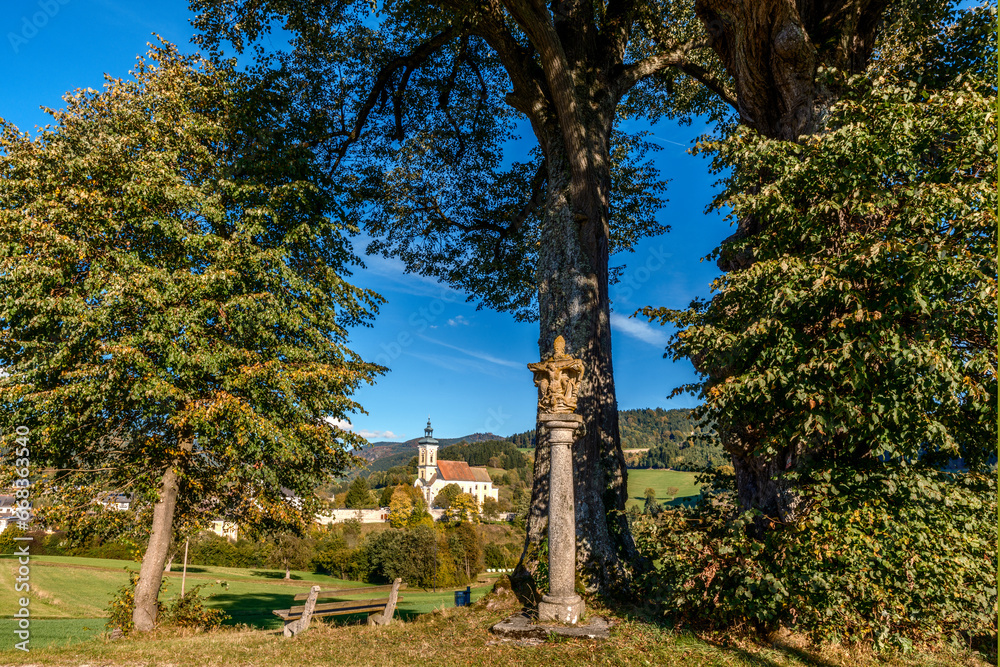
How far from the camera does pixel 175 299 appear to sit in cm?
872

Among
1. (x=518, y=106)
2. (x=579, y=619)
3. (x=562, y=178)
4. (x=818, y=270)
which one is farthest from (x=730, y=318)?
(x=518, y=106)

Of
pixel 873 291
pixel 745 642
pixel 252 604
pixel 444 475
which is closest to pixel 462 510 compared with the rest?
pixel 252 604

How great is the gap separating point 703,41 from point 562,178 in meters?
4.73

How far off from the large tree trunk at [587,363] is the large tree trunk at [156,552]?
6508mm

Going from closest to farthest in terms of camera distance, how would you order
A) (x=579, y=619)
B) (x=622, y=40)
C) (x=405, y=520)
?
(x=579, y=619) < (x=622, y=40) < (x=405, y=520)

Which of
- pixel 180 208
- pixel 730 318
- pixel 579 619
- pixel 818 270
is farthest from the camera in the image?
pixel 180 208

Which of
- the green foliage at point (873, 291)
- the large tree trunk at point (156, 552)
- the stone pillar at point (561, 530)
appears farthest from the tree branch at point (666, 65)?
the large tree trunk at point (156, 552)

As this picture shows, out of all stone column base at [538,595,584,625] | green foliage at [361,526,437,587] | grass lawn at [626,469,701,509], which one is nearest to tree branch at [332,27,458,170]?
stone column base at [538,595,584,625]

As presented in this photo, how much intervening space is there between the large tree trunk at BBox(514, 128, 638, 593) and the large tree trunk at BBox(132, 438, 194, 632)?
651 centimetres

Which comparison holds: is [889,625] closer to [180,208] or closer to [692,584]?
[692,584]

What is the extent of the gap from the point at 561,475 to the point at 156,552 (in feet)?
25.1

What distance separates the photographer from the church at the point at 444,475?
112250mm

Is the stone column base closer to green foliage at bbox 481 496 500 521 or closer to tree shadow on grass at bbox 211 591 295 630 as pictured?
tree shadow on grass at bbox 211 591 295 630

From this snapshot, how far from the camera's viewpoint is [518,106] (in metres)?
11.0
